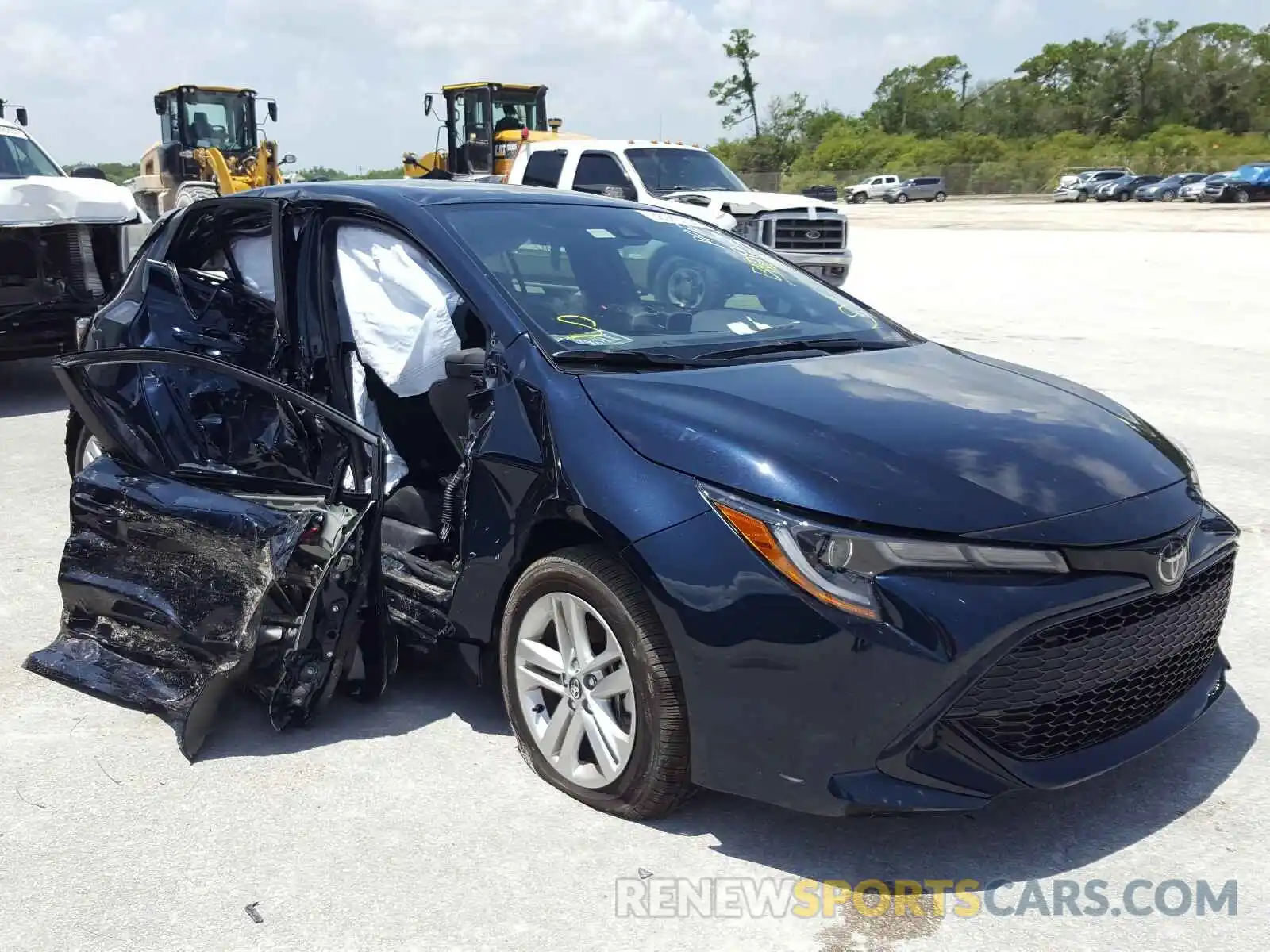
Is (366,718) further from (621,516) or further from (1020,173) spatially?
(1020,173)

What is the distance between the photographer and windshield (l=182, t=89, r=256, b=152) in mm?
22641

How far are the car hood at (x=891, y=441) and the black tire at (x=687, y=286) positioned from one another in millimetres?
532

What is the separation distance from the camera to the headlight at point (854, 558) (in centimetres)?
264

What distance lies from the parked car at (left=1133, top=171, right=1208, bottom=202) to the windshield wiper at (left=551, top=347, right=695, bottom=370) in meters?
58.4

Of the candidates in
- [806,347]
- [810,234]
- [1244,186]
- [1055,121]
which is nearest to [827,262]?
[810,234]

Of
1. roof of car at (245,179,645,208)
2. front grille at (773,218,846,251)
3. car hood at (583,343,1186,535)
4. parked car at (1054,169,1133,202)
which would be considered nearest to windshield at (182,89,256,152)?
front grille at (773,218,846,251)

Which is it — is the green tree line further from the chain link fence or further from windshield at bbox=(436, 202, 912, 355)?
windshield at bbox=(436, 202, 912, 355)

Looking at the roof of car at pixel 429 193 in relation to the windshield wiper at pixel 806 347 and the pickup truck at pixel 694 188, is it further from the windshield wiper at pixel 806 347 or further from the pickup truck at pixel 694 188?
the pickup truck at pixel 694 188

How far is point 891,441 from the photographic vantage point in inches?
117

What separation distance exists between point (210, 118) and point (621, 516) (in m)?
22.7

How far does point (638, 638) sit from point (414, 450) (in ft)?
5.40

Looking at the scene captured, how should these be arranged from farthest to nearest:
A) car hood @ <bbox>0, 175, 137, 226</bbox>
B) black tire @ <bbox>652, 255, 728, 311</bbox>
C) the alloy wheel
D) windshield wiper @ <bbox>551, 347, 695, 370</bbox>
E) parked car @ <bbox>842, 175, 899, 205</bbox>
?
parked car @ <bbox>842, 175, 899, 205</bbox> < car hood @ <bbox>0, 175, 137, 226</bbox> < black tire @ <bbox>652, 255, 728, 311</bbox> < windshield wiper @ <bbox>551, 347, 695, 370</bbox> < the alloy wheel

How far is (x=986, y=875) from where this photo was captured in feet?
9.37

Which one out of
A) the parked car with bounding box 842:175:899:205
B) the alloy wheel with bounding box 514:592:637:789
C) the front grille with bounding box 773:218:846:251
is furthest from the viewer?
the parked car with bounding box 842:175:899:205
